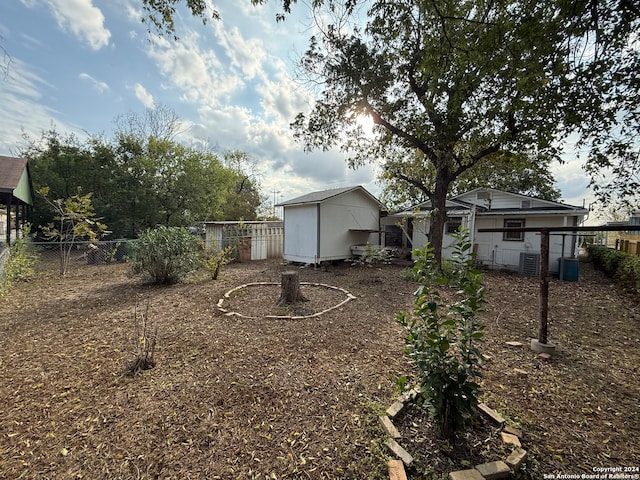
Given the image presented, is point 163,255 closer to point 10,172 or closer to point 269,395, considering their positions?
point 269,395

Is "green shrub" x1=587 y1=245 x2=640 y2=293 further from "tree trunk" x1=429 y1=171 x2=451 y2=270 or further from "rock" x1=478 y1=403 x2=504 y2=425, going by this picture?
"rock" x1=478 y1=403 x2=504 y2=425

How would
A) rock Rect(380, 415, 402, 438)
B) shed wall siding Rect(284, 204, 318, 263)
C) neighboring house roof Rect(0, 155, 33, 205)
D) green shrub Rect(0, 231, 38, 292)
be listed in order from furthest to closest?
1. shed wall siding Rect(284, 204, 318, 263)
2. neighboring house roof Rect(0, 155, 33, 205)
3. green shrub Rect(0, 231, 38, 292)
4. rock Rect(380, 415, 402, 438)

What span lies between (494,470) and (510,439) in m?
0.40

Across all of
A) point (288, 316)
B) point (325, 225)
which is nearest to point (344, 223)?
point (325, 225)

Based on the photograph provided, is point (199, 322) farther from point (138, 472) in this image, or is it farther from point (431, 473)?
point (431, 473)

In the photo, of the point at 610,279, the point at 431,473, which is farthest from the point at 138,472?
the point at 610,279

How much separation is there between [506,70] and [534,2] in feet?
3.25

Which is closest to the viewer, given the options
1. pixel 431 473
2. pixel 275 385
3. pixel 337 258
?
pixel 431 473

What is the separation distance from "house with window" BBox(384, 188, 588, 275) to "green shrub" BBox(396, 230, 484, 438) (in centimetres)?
797

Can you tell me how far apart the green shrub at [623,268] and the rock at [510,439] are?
763 cm

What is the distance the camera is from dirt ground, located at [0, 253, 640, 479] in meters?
1.83

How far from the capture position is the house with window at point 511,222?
9.83 meters

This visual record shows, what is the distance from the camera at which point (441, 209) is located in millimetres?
8508

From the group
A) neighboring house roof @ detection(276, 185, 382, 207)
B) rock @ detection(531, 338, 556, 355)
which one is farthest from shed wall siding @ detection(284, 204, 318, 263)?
rock @ detection(531, 338, 556, 355)
